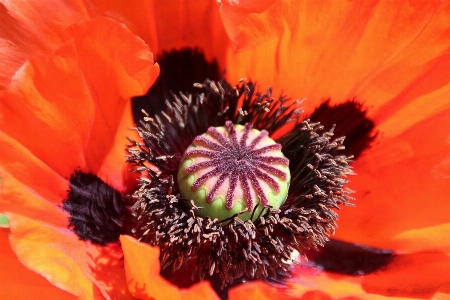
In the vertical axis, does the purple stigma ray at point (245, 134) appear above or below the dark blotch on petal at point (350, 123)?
below

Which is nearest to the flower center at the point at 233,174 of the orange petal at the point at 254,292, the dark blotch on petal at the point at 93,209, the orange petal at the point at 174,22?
the dark blotch on petal at the point at 93,209

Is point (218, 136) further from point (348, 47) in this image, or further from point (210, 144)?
point (348, 47)

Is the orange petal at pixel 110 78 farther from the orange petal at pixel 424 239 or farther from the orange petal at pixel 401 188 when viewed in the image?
the orange petal at pixel 424 239

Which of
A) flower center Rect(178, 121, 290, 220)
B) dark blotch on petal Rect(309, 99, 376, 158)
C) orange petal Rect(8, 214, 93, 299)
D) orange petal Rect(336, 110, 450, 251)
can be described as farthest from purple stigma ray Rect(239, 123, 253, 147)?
orange petal Rect(8, 214, 93, 299)

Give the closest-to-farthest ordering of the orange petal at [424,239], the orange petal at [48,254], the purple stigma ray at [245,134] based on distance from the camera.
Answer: the orange petal at [48,254]
the orange petal at [424,239]
the purple stigma ray at [245,134]

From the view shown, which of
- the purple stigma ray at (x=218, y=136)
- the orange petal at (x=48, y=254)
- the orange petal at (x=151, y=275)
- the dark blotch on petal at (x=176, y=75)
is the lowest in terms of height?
the orange petal at (x=48, y=254)

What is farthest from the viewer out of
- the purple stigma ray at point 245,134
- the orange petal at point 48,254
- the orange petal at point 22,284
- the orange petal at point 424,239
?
the purple stigma ray at point 245,134

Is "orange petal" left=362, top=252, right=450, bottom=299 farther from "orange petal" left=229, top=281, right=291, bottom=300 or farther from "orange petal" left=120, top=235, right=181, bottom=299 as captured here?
"orange petal" left=120, top=235, right=181, bottom=299
